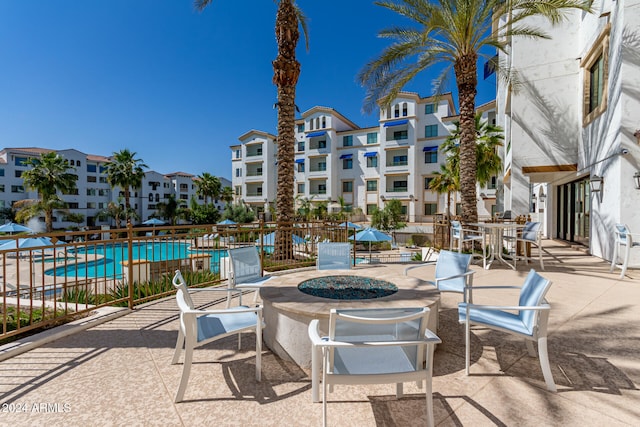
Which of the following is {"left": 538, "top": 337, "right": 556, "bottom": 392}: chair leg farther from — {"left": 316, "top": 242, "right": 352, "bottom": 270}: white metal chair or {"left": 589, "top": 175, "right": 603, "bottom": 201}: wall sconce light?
{"left": 589, "top": 175, "right": 603, "bottom": 201}: wall sconce light

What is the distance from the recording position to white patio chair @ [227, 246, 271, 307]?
479 centimetres

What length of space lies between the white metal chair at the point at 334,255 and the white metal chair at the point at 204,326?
244 cm

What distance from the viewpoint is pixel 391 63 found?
11.0 metres

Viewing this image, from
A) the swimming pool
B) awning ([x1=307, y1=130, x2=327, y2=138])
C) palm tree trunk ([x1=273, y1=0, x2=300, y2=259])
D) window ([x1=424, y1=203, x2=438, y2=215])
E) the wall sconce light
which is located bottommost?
the swimming pool

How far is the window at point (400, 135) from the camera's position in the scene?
35.9 m

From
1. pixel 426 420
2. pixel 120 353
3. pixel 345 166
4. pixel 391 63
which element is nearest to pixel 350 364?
pixel 426 420

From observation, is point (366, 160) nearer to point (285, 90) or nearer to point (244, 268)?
point (285, 90)

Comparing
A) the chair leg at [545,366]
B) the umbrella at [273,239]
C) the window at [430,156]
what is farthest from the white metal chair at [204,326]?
the window at [430,156]

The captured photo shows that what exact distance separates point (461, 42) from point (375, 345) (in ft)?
35.9

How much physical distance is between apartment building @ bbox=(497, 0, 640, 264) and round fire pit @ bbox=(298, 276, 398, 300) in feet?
27.8

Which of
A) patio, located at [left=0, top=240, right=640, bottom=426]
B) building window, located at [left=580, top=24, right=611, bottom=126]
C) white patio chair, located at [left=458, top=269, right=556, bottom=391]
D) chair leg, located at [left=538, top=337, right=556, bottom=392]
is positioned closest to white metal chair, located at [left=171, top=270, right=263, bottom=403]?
patio, located at [left=0, top=240, right=640, bottom=426]

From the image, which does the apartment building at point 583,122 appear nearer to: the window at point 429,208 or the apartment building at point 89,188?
the window at point 429,208

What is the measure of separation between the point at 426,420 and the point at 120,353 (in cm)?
339

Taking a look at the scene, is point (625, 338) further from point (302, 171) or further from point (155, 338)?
point (302, 171)
